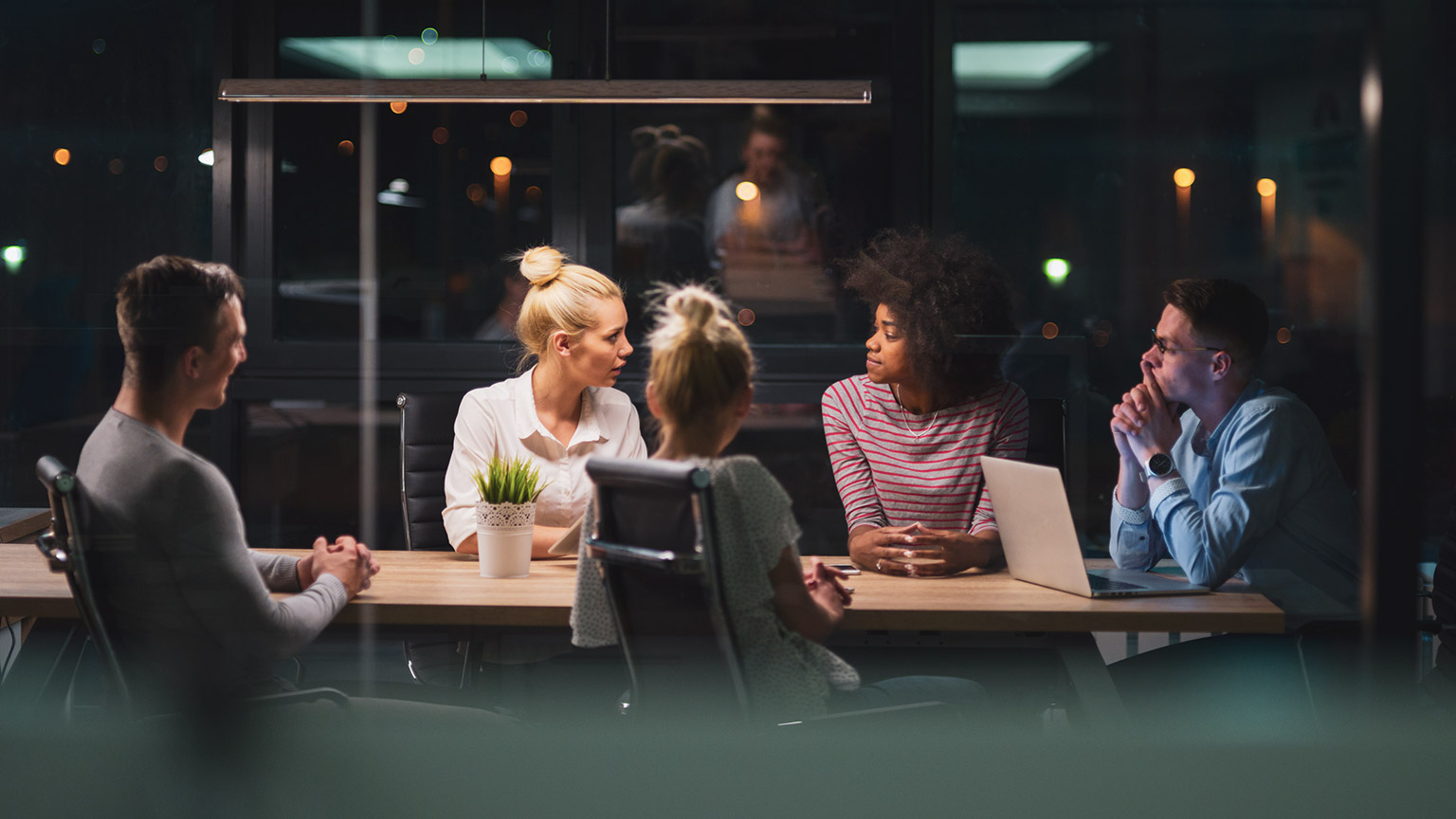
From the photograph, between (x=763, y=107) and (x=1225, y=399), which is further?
(x=763, y=107)

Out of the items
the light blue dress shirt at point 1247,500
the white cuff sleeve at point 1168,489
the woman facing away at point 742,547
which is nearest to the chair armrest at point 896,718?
the woman facing away at point 742,547

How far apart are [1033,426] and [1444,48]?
3.23 ft

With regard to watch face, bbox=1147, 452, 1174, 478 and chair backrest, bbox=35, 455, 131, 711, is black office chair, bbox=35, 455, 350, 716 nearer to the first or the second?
chair backrest, bbox=35, 455, 131, 711

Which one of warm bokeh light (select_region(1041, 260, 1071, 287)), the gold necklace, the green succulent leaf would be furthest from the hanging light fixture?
the green succulent leaf

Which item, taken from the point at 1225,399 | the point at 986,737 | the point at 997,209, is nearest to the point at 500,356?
the point at 997,209

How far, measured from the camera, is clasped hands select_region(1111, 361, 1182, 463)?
2375 millimetres

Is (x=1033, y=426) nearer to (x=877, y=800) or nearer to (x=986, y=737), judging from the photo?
(x=986, y=737)

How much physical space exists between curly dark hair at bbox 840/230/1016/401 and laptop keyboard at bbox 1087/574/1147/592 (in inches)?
19.1

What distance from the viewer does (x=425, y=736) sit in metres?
2.17

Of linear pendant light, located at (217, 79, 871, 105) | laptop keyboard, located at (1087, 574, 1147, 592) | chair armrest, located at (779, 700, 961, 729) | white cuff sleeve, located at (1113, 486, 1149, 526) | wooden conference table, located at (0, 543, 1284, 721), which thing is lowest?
chair armrest, located at (779, 700, 961, 729)

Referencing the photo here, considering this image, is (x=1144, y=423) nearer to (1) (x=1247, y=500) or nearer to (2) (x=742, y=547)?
(1) (x=1247, y=500)

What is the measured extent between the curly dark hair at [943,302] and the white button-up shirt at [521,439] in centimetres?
64

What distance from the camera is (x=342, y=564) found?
7.33 ft

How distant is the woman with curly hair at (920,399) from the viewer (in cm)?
248
